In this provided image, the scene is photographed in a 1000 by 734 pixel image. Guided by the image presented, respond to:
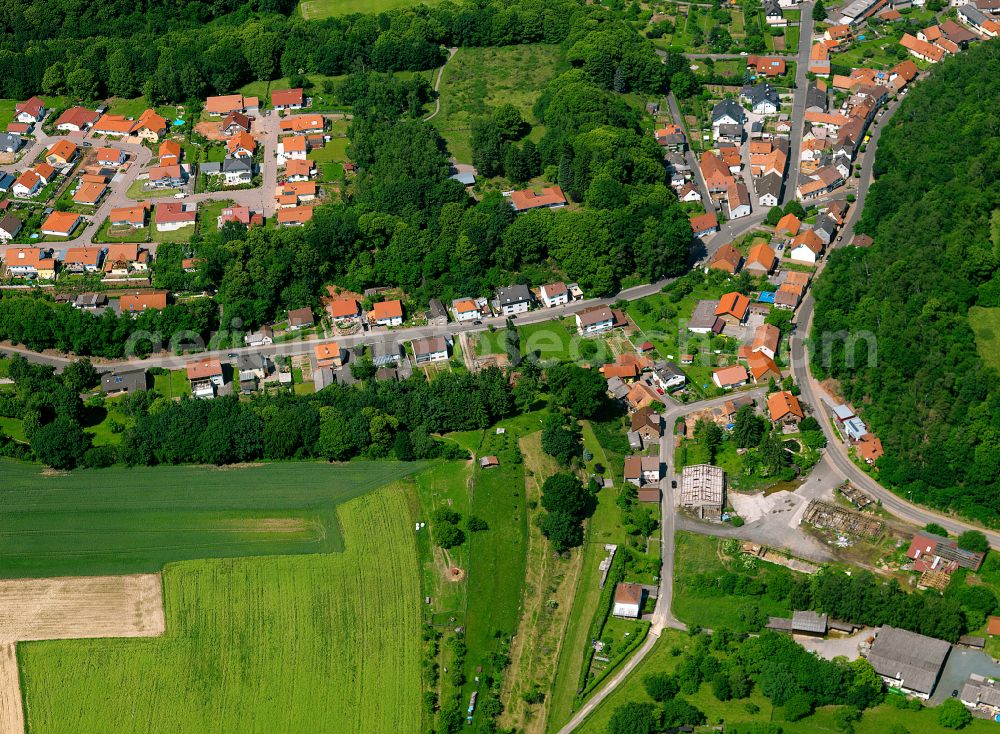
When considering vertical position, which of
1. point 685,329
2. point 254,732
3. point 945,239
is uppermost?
point 945,239

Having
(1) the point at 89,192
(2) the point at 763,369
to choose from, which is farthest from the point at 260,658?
(1) the point at 89,192

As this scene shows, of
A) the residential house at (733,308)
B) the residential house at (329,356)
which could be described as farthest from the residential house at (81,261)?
the residential house at (733,308)

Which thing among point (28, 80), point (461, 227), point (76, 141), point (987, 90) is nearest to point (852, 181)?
point (987, 90)

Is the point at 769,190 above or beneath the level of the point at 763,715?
above

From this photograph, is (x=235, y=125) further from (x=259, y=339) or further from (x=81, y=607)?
(x=81, y=607)

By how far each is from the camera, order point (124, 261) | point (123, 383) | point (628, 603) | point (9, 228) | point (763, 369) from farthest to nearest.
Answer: point (9, 228), point (124, 261), point (123, 383), point (763, 369), point (628, 603)

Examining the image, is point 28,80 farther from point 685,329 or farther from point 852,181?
point 852,181

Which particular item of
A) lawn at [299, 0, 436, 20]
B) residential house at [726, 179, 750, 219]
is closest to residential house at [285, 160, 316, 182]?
lawn at [299, 0, 436, 20]
